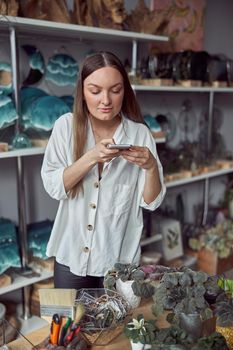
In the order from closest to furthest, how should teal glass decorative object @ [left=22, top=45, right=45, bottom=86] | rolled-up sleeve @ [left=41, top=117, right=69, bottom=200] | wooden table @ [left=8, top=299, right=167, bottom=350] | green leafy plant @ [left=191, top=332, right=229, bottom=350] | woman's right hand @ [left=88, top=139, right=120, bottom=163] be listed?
green leafy plant @ [left=191, top=332, right=229, bottom=350], wooden table @ [left=8, top=299, right=167, bottom=350], woman's right hand @ [left=88, top=139, right=120, bottom=163], rolled-up sleeve @ [left=41, top=117, right=69, bottom=200], teal glass decorative object @ [left=22, top=45, right=45, bottom=86]

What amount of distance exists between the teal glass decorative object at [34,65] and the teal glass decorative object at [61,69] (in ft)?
0.15

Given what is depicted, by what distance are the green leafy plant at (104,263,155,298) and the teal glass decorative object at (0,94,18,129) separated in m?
0.83

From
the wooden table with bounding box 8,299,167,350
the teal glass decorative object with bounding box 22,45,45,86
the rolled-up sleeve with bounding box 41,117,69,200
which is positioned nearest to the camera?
the wooden table with bounding box 8,299,167,350

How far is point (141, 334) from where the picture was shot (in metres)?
0.74

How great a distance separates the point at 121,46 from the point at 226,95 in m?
1.24

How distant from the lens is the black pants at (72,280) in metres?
1.21

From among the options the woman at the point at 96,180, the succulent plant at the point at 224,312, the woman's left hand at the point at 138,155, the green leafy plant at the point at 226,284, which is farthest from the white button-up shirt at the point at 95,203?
the succulent plant at the point at 224,312

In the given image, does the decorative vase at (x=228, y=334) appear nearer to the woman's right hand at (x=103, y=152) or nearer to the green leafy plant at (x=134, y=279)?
the green leafy plant at (x=134, y=279)

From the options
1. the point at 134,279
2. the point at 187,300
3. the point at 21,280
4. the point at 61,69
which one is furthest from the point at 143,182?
the point at 61,69

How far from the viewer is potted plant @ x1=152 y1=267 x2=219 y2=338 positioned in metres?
0.75

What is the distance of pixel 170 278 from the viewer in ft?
2.68

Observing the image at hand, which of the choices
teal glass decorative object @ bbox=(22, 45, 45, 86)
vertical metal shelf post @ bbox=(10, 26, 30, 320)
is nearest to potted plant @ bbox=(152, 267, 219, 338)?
vertical metal shelf post @ bbox=(10, 26, 30, 320)

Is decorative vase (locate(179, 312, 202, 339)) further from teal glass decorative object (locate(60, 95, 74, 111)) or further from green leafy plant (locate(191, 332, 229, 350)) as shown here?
teal glass decorative object (locate(60, 95, 74, 111))

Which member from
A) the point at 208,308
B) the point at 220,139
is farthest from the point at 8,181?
the point at 220,139
